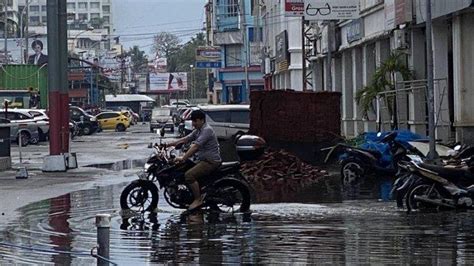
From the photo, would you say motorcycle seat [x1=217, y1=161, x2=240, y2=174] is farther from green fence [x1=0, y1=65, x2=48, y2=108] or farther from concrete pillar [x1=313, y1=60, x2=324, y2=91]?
green fence [x1=0, y1=65, x2=48, y2=108]

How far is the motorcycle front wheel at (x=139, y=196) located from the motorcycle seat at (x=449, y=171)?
4.57 metres

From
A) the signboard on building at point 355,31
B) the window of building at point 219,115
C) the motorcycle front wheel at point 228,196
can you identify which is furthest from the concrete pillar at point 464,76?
the signboard on building at point 355,31

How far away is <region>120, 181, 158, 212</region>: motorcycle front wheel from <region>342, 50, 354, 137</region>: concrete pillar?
2710 cm

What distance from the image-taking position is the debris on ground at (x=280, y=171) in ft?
84.3

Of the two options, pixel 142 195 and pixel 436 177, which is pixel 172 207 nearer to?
pixel 142 195

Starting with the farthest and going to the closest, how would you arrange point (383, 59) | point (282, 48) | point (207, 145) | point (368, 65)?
1. point (282, 48)
2. point (368, 65)
3. point (383, 59)
4. point (207, 145)

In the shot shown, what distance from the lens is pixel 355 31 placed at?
4212 centimetres

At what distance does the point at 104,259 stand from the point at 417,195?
8223 mm

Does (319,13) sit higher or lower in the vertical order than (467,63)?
higher

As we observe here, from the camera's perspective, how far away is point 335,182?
25.1 m

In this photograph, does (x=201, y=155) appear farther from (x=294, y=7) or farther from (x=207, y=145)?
(x=294, y=7)

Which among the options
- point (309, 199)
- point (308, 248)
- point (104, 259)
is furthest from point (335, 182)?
point (104, 259)

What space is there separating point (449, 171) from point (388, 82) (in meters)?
15.9

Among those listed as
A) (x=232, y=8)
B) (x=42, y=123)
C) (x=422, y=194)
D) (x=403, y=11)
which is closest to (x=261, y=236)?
(x=422, y=194)
